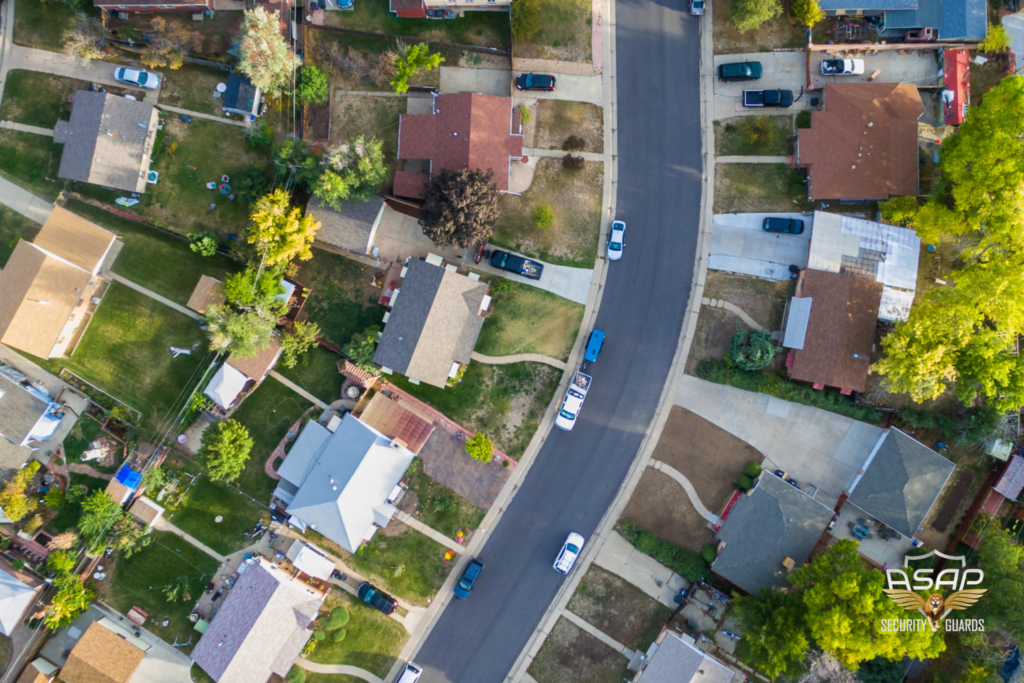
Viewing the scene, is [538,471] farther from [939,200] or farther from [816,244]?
[939,200]

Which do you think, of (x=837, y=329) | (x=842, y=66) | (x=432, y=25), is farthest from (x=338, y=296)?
(x=842, y=66)

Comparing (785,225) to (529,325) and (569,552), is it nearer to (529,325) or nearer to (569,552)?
(529,325)

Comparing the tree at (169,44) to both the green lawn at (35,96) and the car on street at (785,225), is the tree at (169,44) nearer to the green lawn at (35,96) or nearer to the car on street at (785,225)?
the green lawn at (35,96)

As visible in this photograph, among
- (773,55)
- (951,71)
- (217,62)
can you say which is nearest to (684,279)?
(773,55)

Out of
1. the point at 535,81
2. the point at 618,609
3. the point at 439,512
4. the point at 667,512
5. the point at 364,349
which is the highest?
the point at 535,81

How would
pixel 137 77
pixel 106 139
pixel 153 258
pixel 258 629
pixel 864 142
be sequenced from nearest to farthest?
pixel 258 629 → pixel 864 142 → pixel 106 139 → pixel 137 77 → pixel 153 258
